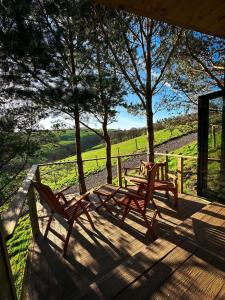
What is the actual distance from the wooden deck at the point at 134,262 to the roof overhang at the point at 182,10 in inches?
86.5

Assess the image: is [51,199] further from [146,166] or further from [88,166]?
[88,166]

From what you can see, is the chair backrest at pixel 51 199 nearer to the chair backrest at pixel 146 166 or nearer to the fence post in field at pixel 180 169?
the chair backrest at pixel 146 166

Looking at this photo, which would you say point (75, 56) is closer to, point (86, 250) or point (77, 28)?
point (77, 28)

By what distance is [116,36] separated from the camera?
4.93 meters

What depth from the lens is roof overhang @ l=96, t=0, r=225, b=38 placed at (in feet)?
5.83

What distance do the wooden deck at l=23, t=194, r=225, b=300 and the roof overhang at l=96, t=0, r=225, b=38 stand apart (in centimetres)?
220

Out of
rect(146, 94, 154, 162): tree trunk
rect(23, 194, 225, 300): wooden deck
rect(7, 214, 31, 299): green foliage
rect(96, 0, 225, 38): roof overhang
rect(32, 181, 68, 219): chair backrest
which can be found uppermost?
rect(96, 0, 225, 38): roof overhang

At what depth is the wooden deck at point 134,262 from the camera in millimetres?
1640

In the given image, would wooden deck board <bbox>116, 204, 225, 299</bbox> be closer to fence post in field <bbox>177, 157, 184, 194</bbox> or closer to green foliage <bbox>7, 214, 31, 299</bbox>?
green foliage <bbox>7, 214, 31, 299</bbox>

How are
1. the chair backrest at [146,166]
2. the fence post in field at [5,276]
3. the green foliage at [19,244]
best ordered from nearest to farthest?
1. the fence post in field at [5,276]
2. the green foliage at [19,244]
3. the chair backrest at [146,166]

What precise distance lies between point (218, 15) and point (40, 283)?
3256 millimetres

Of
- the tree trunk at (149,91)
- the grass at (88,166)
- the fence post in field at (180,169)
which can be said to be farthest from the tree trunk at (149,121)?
the grass at (88,166)

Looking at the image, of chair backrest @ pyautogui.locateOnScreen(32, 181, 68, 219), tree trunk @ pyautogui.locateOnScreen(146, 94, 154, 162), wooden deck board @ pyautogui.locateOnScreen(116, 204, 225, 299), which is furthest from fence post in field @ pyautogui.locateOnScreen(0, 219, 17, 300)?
tree trunk @ pyautogui.locateOnScreen(146, 94, 154, 162)

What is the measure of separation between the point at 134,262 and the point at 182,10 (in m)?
2.30
